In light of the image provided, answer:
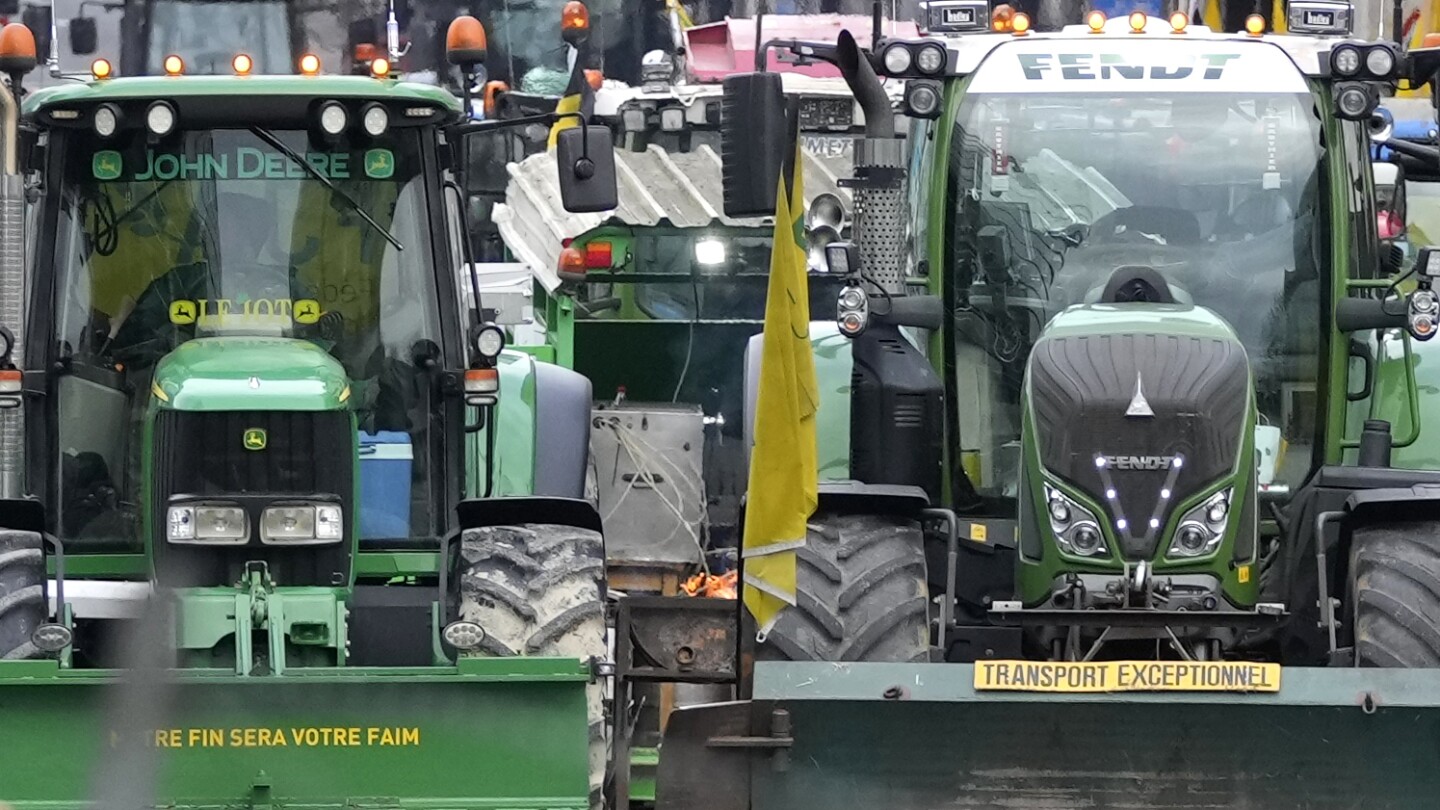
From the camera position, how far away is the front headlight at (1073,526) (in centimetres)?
762

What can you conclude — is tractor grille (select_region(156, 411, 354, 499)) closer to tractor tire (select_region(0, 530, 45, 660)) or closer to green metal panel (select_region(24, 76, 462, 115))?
tractor tire (select_region(0, 530, 45, 660))

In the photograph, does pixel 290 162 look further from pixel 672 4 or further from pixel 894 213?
pixel 672 4

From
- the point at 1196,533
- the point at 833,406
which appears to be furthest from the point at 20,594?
the point at 1196,533

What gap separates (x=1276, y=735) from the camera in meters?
7.30

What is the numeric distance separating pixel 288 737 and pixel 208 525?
75 centimetres

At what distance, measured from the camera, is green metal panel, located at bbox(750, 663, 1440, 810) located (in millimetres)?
7250

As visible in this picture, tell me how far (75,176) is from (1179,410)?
3516 millimetres

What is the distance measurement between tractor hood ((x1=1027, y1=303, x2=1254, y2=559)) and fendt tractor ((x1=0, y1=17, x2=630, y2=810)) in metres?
1.48

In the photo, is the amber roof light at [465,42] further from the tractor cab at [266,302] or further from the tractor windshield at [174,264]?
the tractor windshield at [174,264]

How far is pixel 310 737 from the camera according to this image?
7547 millimetres

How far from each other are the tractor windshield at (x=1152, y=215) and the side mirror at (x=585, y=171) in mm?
1158

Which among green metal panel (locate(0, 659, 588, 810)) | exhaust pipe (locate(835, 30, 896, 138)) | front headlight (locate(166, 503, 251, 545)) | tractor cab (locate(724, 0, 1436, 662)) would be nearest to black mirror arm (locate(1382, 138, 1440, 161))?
tractor cab (locate(724, 0, 1436, 662))

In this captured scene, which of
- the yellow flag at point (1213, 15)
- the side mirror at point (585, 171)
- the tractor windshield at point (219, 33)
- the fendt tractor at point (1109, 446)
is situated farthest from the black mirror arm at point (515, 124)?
the tractor windshield at point (219, 33)

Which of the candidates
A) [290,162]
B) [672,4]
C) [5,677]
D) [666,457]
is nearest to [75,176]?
[290,162]
